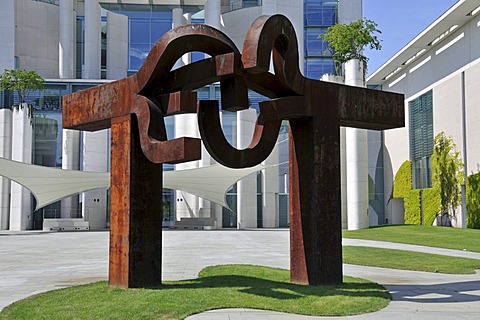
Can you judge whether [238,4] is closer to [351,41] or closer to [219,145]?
[351,41]

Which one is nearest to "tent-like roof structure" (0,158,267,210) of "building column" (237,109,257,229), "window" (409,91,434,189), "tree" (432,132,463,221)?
"building column" (237,109,257,229)

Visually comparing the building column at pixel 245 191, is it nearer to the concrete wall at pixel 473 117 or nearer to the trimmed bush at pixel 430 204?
the trimmed bush at pixel 430 204

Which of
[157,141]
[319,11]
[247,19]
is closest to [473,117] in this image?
[319,11]

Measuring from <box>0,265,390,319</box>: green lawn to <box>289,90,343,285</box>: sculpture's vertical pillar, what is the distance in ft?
1.25

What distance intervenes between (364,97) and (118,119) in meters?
4.62

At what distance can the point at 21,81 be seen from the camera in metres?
39.3

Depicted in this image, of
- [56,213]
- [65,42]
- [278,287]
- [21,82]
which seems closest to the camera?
[278,287]

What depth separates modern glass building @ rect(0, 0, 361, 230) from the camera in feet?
132

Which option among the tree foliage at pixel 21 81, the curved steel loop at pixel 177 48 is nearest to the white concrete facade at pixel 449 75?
the curved steel loop at pixel 177 48

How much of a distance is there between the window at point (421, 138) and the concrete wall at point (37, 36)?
94.0 ft

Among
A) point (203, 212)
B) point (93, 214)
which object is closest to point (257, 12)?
point (203, 212)

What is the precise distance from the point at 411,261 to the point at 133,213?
8981 millimetres

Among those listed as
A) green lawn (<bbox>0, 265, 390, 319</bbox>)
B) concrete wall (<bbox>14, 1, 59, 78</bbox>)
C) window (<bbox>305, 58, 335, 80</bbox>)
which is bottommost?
green lawn (<bbox>0, 265, 390, 319</bbox>)

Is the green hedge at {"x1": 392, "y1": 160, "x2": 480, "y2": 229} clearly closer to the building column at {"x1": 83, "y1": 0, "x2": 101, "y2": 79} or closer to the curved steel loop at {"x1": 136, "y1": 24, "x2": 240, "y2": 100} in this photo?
the building column at {"x1": 83, "y1": 0, "x2": 101, "y2": 79}
